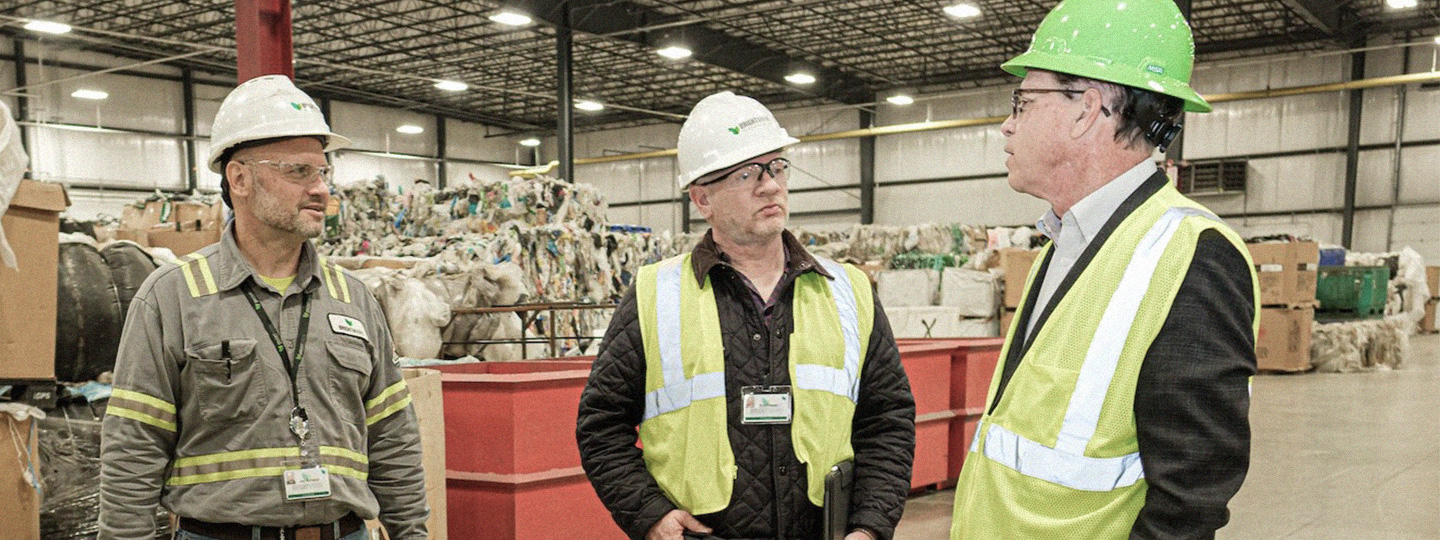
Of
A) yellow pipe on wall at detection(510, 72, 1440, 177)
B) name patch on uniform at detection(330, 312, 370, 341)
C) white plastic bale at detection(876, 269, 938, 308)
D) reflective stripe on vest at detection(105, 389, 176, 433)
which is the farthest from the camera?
yellow pipe on wall at detection(510, 72, 1440, 177)

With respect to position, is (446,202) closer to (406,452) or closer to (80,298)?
(80,298)

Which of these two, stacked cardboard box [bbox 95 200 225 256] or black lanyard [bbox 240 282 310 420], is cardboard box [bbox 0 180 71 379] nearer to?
black lanyard [bbox 240 282 310 420]

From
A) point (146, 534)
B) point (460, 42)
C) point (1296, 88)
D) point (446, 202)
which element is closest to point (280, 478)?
point (146, 534)

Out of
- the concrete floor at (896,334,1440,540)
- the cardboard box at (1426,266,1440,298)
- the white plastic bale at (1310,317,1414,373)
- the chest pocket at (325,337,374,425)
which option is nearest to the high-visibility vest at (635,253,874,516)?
the chest pocket at (325,337,374,425)

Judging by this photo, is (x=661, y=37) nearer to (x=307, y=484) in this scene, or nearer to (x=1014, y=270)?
(x=1014, y=270)

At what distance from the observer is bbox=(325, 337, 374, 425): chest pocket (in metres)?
2.15

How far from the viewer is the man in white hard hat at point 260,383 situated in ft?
6.53

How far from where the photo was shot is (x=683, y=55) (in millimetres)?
20125

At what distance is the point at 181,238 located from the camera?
1148 centimetres

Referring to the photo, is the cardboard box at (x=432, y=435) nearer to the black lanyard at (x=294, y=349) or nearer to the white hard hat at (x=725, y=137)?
the black lanyard at (x=294, y=349)

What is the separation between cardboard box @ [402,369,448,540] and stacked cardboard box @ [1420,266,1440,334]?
2331cm

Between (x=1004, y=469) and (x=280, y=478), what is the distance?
4.95ft

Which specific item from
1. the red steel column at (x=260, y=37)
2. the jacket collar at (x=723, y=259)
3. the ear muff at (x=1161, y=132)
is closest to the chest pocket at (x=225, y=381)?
the jacket collar at (x=723, y=259)

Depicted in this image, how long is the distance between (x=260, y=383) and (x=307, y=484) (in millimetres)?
242
